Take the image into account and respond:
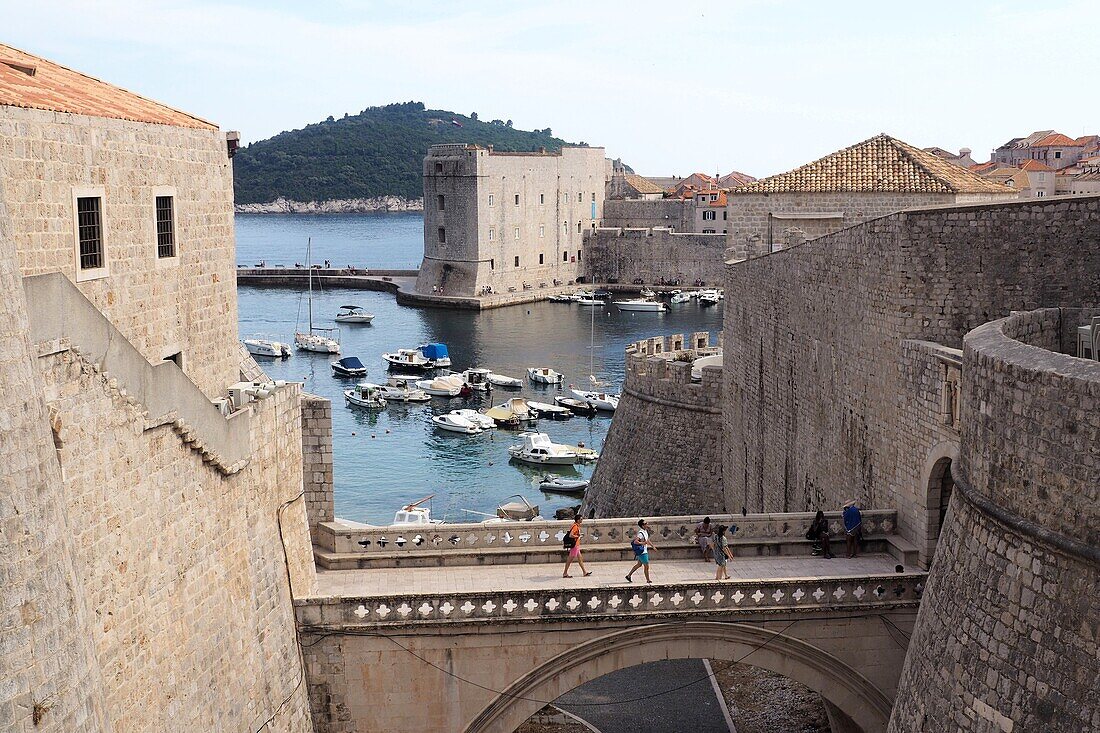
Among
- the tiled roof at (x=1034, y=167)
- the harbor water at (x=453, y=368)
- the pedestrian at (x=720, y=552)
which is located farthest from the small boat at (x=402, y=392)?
the tiled roof at (x=1034, y=167)

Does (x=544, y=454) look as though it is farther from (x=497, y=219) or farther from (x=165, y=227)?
(x=497, y=219)

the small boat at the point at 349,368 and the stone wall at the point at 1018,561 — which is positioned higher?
the stone wall at the point at 1018,561

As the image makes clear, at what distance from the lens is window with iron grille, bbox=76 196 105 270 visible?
45.3 ft

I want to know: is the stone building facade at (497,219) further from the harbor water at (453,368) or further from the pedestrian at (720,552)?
the pedestrian at (720,552)

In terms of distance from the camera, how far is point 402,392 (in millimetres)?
61969

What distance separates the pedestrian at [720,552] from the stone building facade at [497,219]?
7436 centimetres

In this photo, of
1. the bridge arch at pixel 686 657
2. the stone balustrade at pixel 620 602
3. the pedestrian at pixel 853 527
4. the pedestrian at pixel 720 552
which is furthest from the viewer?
the pedestrian at pixel 853 527

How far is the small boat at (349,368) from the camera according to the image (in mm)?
69312

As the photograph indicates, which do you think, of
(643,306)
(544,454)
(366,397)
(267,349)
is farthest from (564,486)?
(643,306)

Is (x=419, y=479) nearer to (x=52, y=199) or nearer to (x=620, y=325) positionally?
(x=52, y=199)

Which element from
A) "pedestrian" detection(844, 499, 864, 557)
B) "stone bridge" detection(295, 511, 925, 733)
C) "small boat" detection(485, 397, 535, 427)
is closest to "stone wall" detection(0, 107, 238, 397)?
"stone bridge" detection(295, 511, 925, 733)

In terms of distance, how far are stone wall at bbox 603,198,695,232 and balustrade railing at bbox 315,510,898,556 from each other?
92.4m

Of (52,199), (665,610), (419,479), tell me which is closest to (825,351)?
(665,610)

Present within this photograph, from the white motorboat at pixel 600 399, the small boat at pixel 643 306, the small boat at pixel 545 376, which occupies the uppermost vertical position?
the small boat at pixel 643 306
